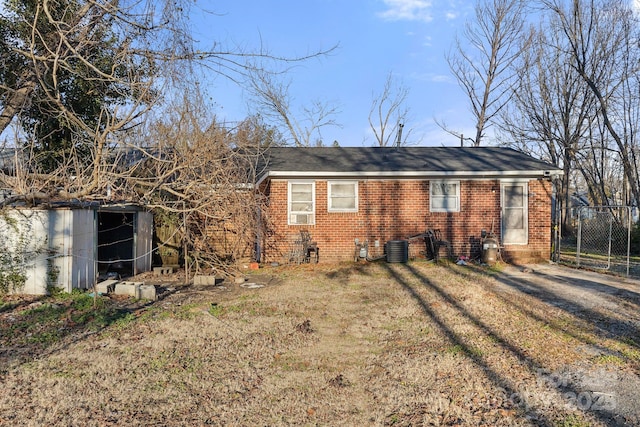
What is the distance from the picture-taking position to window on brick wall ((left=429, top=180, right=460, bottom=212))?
43.6ft

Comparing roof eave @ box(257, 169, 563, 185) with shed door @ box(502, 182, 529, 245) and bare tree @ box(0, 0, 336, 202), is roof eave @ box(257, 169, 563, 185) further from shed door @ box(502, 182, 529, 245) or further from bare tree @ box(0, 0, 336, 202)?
bare tree @ box(0, 0, 336, 202)

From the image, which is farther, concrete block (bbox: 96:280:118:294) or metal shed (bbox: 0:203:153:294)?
concrete block (bbox: 96:280:118:294)

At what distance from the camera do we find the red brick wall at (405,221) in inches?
519

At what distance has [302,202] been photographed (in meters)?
13.2

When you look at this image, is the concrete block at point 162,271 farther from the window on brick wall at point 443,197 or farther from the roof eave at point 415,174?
the window on brick wall at point 443,197

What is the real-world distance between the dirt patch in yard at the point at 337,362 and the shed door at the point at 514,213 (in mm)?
4822

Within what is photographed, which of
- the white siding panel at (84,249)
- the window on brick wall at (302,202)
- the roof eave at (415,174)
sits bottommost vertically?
the white siding panel at (84,249)

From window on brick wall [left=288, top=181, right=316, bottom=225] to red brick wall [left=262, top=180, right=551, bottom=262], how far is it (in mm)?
151

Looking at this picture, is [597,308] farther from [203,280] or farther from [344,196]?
[203,280]

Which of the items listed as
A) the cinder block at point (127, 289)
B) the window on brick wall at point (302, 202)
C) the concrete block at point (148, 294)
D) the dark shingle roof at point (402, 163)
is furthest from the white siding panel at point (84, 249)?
the window on brick wall at point (302, 202)

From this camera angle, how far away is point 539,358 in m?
5.02

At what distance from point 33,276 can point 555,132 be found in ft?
84.5

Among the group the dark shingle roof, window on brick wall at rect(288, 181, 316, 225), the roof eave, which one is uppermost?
the dark shingle roof

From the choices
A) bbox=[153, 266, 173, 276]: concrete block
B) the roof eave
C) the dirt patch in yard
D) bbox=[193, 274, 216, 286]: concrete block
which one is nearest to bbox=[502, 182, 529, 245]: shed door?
the roof eave
